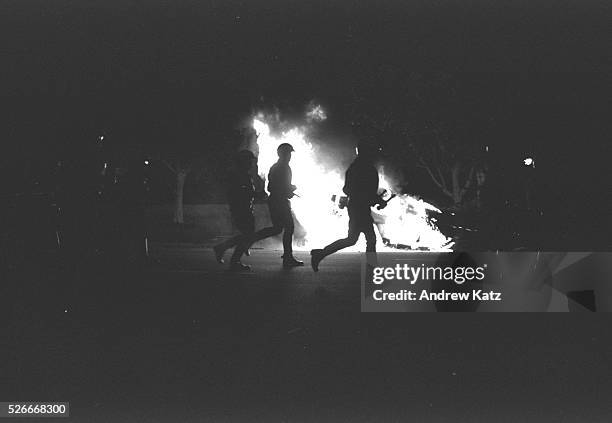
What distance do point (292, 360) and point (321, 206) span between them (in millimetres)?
12266

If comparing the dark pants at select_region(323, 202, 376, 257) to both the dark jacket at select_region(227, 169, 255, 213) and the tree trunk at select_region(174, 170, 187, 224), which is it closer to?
the dark jacket at select_region(227, 169, 255, 213)

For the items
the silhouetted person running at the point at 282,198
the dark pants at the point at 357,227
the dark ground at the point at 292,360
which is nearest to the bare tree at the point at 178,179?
the silhouetted person running at the point at 282,198

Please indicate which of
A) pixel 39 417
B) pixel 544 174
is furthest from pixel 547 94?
pixel 39 417

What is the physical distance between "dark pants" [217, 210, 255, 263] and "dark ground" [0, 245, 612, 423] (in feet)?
9.79

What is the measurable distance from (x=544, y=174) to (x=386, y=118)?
9.56 m

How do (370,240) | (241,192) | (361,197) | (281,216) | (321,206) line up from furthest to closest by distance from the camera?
(321,206) → (241,192) → (281,216) → (361,197) → (370,240)

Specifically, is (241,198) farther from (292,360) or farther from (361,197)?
(292,360)

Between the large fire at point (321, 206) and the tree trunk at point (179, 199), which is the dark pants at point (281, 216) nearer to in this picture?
the large fire at point (321, 206)

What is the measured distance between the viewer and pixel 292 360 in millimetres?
5426

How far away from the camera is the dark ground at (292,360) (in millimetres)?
4445

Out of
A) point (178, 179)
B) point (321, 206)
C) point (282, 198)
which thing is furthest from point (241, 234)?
point (178, 179)

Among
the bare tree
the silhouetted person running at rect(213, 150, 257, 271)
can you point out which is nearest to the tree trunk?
the bare tree

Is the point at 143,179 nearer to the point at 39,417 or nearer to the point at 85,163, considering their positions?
the point at 85,163

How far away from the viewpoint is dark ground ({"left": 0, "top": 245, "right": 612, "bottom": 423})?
175 inches
